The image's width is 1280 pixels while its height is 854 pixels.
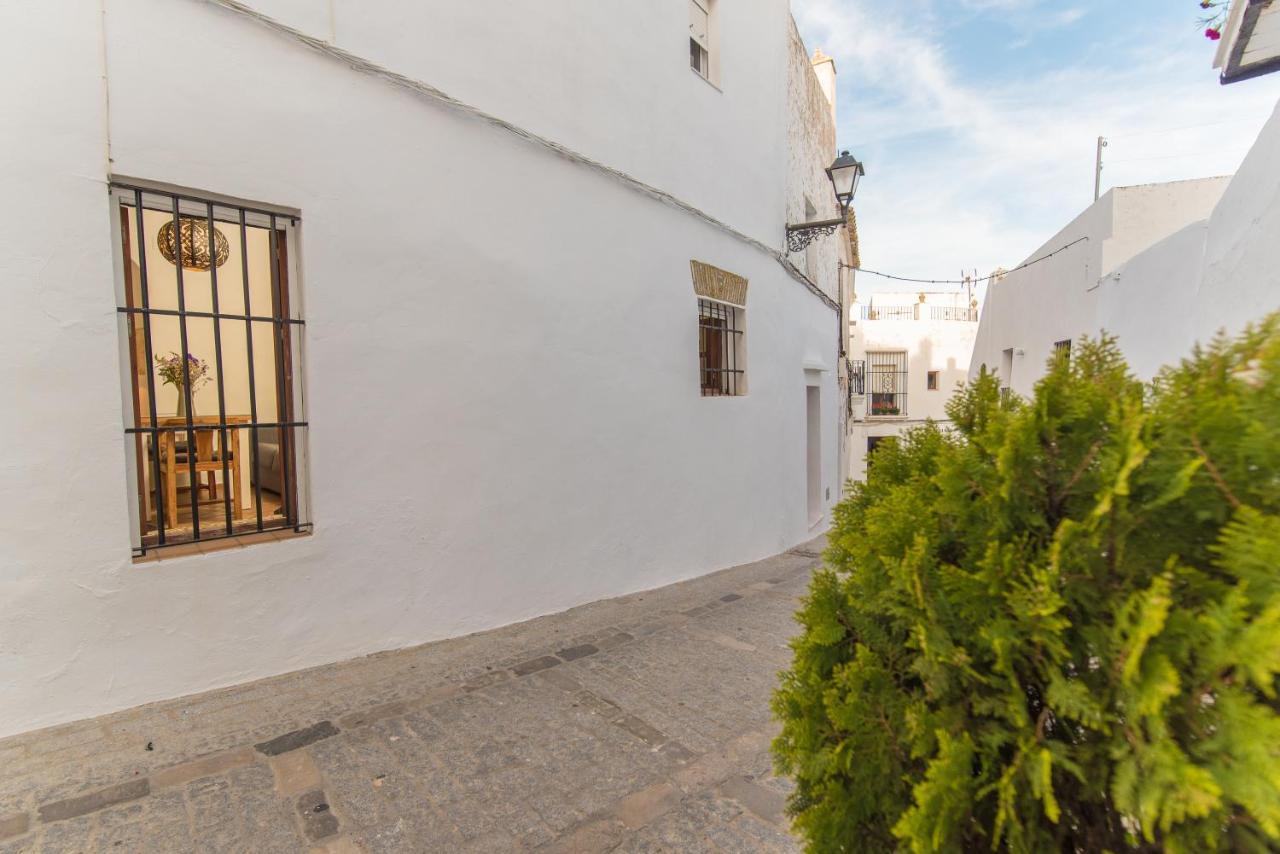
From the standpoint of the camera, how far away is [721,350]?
670 centimetres

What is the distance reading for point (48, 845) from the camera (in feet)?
6.38

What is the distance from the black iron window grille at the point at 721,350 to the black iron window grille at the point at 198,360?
151 inches

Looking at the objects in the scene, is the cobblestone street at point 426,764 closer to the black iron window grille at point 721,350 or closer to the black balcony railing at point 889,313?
the black iron window grille at point 721,350

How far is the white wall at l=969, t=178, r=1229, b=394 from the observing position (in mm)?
7590

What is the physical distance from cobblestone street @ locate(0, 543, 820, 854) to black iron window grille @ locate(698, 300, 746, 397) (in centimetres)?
351

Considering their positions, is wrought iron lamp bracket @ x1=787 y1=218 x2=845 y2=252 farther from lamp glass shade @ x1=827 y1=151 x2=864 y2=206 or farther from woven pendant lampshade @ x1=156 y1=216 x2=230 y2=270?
woven pendant lampshade @ x1=156 y1=216 x2=230 y2=270

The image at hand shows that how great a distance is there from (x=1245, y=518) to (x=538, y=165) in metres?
4.16

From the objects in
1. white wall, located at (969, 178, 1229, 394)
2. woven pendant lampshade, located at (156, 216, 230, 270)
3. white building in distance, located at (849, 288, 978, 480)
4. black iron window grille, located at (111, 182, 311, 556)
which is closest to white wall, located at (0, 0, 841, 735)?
black iron window grille, located at (111, 182, 311, 556)

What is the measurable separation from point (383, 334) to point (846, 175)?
19.8ft

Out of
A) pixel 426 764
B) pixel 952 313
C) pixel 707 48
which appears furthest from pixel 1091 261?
pixel 952 313

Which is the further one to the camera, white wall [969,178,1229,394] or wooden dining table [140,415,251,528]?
white wall [969,178,1229,394]

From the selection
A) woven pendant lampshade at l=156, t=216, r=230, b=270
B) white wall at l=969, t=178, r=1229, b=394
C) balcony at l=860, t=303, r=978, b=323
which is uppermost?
balcony at l=860, t=303, r=978, b=323

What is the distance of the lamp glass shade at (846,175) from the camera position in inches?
288

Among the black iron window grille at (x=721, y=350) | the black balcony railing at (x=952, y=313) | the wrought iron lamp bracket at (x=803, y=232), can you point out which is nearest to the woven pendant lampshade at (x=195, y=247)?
the black iron window grille at (x=721, y=350)
